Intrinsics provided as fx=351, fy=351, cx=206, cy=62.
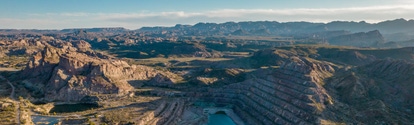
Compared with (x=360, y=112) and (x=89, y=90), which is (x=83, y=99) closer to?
(x=89, y=90)

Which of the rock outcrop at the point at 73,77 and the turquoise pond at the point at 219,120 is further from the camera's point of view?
the rock outcrop at the point at 73,77

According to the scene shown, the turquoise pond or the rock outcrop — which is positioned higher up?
the rock outcrop

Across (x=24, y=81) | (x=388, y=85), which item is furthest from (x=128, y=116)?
(x=388, y=85)

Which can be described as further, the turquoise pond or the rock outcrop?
the rock outcrop

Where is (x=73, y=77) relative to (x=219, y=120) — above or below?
above

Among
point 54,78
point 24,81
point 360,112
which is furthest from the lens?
point 24,81

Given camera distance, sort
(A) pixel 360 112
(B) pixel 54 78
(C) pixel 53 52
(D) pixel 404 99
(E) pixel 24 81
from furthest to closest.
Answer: (C) pixel 53 52 < (E) pixel 24 81 < (B) pixel 54 78 < (D) pixel 404 99 < (A) pixel 360 112

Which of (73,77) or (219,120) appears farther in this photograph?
(73,77)

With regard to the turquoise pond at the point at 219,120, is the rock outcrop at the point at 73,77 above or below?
above
